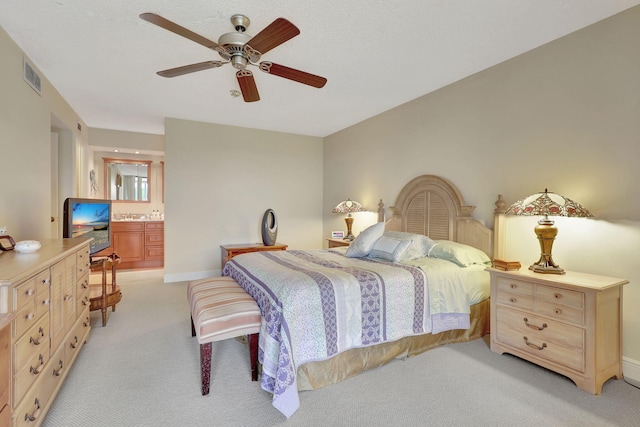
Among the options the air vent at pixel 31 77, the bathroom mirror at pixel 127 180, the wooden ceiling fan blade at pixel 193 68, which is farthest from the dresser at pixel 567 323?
the bathroom mirror at pixel 127 180

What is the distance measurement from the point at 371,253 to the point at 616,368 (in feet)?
6.68

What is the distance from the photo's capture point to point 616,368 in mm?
2232

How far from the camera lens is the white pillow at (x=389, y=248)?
3.02 m

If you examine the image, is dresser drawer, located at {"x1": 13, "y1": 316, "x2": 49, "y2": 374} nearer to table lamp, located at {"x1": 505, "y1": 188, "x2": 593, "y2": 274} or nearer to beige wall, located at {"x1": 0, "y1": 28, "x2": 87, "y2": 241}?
beige wall, located at {"x1": 0, "y1": 28, "x2": 87, "y2": 241}

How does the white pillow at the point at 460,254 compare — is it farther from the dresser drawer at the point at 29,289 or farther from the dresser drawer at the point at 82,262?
the dresser drawer at the point at 82,262

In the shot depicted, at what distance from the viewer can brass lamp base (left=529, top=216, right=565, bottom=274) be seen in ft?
7.96

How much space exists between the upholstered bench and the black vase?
2714mm

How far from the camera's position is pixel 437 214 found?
146 inches

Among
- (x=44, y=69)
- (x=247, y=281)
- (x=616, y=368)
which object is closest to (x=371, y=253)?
(x=247, y=281)

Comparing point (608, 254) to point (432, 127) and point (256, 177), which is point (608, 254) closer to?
point (432, 127)

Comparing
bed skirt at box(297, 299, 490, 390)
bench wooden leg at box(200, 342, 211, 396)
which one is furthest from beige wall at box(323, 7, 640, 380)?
bench wooden leg at box(200, 342, 211, 396)

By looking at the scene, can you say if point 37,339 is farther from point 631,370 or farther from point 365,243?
point 631,370

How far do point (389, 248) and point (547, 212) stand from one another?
4.39ft

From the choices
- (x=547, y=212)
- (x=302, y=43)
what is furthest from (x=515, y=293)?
(x=302, y=43)
